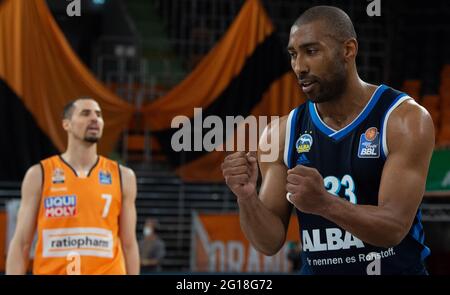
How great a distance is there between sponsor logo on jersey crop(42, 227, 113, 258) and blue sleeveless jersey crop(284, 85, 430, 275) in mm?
2605

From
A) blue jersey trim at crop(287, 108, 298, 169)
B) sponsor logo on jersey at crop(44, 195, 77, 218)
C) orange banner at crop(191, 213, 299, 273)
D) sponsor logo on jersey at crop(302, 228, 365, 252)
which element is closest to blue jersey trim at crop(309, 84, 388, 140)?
blue jersey trim at crop(287, 108, 298, 169)

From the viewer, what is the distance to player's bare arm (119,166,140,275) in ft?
19.2

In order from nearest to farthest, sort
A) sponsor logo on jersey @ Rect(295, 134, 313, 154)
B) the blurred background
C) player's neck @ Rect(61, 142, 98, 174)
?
sponsor logo on jersey @ Rect(295, 134, 313, 154)
player's neck @ Rect(61, 142, 98, 174)
the blurred background

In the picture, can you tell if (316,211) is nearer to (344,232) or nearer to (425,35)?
(344,232)

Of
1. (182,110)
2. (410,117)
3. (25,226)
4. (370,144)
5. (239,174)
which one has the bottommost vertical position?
(25,226)

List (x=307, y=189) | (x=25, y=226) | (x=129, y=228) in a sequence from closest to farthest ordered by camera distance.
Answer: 1. (x=307, y=189)
2. (x=25, y=226)
3. (x=129, y=228)

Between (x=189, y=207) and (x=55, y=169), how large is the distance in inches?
336

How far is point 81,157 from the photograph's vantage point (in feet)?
20.2

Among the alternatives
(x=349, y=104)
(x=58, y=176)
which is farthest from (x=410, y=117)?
(x=58, y=176)

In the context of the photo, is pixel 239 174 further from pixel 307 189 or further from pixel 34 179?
pixel 34 179

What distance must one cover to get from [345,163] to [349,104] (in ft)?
0.89

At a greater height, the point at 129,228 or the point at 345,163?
the point at 345,163

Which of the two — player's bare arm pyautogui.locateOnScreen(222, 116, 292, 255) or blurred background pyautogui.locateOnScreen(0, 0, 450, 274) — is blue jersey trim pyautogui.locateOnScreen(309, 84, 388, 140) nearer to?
player's bare arm pyautogui.locateOnScreen(222, 116, 292, 255)
